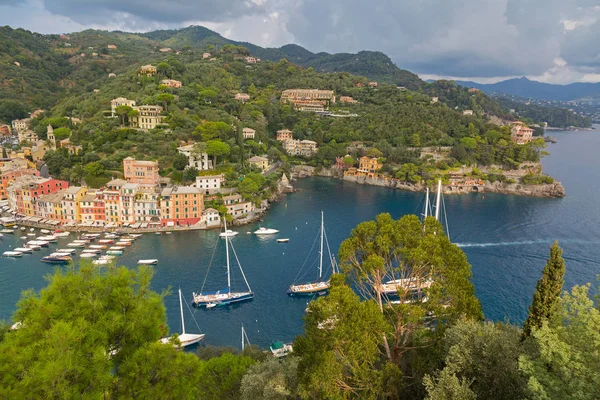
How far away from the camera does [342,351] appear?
26.5 feet

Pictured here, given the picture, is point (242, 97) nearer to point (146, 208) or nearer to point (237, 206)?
point (237, 206)

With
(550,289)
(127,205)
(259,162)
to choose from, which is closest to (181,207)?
(127,205)

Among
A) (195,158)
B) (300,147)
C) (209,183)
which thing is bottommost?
(209,183)

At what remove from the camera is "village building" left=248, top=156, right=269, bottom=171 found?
54109 millimetres

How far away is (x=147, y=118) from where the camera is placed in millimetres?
54750

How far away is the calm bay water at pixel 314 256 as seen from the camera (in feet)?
77.6

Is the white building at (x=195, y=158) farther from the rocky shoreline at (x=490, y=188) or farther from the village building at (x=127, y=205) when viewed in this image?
the rocky shoreline at (x=490, y=188)

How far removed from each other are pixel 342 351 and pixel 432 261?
12.0 ft

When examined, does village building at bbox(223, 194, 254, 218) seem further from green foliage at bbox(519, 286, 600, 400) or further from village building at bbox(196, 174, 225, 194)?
green foliage at bbox(519, 286, 600, 400)

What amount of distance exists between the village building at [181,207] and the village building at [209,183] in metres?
3.85

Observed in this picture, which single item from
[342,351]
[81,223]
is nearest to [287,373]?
[342,351]

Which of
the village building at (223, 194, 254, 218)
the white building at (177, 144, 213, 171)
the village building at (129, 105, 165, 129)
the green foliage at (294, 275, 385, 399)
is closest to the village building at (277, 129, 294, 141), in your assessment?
the village building at (129, 105, 165, 129)

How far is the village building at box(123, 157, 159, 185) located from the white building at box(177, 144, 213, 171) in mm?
5116

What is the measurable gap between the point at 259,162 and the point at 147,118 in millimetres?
17987
